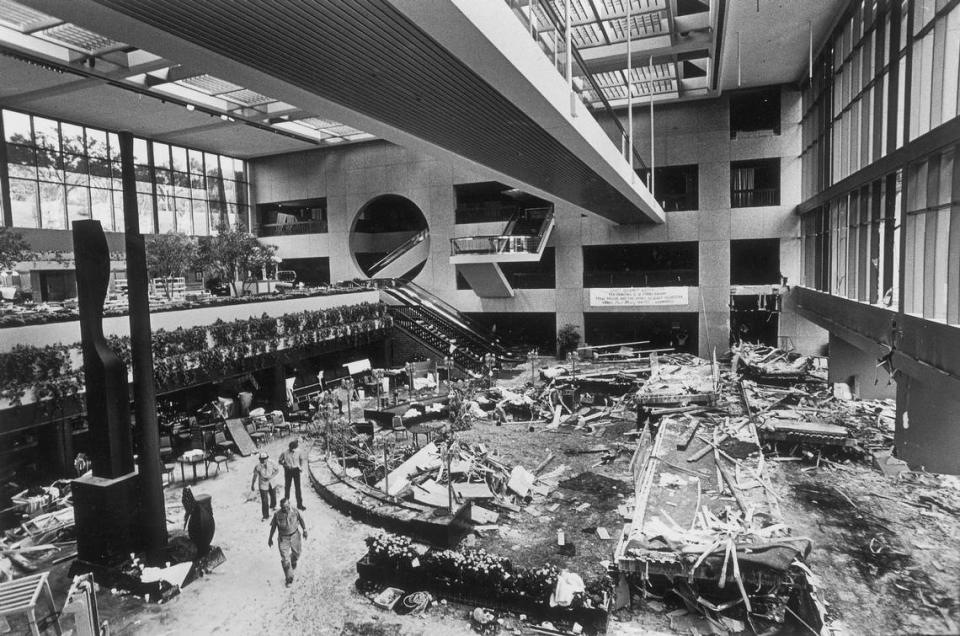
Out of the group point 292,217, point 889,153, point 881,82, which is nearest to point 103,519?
point 889,153

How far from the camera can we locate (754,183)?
81.7 feet

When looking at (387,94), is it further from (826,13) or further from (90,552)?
(826,13)

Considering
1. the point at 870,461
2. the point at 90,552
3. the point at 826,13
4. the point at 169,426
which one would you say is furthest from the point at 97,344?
the point at 826,13

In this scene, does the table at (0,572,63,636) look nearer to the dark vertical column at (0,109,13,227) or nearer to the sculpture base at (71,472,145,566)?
the sculpture base at (71,472,145,566)

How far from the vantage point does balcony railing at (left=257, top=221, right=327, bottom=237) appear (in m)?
32.0

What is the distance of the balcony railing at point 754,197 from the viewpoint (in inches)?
926

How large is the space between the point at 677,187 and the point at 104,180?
91.6 feet

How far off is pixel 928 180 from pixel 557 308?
18487 mm

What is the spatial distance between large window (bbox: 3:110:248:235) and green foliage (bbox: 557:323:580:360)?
2013 centimetres

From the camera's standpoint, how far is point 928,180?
30.4ft

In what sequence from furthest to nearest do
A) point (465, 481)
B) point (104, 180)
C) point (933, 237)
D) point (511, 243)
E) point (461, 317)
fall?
1. point (461, 317)
2. point (104, 180)
3. point (511, 243)
4. point (465, 481)
5. point (933, 237)

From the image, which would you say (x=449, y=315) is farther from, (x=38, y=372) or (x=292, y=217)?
(x=38, y=372)

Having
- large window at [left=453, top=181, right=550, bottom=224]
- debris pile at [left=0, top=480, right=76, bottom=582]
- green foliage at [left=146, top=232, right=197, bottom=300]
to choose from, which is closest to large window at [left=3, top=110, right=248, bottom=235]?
green foliage at [left=146, top=232, right=197, bottom=300]

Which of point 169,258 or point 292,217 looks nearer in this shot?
point 169,258
